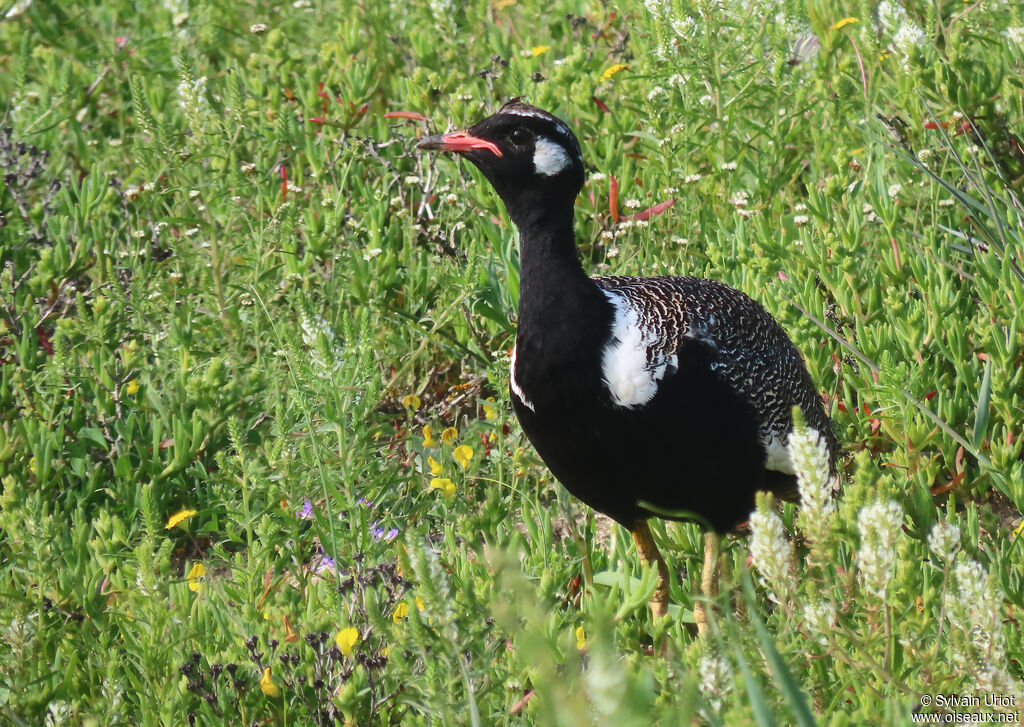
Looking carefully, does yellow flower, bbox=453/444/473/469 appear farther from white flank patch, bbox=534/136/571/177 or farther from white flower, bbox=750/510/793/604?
white flower, bbox=750/510/793/604

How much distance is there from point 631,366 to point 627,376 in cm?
3

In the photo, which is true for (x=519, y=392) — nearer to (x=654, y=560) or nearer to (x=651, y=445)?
(x=651, y=445)

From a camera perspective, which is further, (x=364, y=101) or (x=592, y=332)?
(x=364, y=101)

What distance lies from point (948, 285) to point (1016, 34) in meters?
1.31

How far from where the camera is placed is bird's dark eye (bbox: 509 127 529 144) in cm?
342

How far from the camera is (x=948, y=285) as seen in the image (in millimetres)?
3883

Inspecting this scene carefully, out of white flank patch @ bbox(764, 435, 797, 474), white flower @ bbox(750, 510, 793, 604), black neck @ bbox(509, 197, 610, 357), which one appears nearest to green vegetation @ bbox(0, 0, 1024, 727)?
white flower @ bbox(750, 510, 793, 604)

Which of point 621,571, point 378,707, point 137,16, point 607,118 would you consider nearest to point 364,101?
point 607,118

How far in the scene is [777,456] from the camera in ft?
11.6

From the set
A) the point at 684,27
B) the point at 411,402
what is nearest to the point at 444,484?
the point at 411,402

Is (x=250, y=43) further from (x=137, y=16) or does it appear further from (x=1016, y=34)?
(x=1016, y=34)

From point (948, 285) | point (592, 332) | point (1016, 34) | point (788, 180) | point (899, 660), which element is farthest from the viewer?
point (788, 180)

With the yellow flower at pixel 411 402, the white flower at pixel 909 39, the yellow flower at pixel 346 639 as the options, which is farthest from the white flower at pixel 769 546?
the white flower at pixel 909 39

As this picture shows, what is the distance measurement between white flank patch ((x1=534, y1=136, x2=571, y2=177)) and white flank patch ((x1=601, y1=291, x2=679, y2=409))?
A: 0.46 metres
